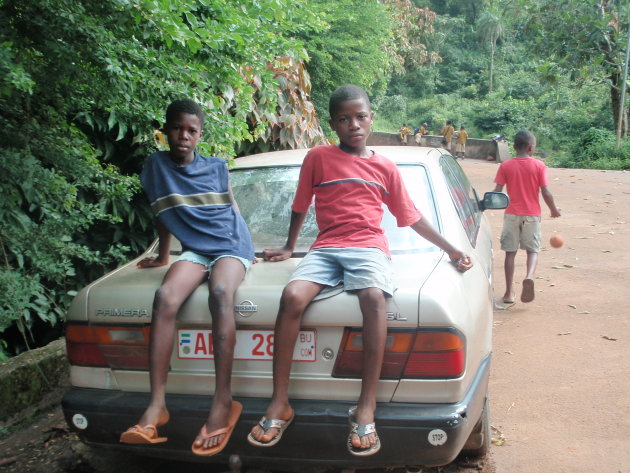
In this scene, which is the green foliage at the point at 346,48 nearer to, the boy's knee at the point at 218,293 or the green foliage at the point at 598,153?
the boy's knee at the point at 218,293

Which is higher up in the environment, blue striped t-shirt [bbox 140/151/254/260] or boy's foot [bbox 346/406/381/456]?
blue striped t-shirt [bbox 140/151/254/260]

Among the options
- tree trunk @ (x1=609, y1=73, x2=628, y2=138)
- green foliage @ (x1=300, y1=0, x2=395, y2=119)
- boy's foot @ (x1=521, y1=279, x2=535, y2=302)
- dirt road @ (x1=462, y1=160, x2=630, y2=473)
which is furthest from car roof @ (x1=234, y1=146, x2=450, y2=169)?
tree trunk @ (x1=609, y1=73, x2=628, y2=138)

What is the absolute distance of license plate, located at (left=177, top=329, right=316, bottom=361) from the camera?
263 cm

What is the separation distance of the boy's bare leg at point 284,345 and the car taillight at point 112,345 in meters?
0.62

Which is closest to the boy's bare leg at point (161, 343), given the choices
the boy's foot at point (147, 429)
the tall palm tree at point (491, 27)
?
the boy's foot at point (147, 429)

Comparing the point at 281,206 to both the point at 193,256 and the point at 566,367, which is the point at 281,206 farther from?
the point at 566,367

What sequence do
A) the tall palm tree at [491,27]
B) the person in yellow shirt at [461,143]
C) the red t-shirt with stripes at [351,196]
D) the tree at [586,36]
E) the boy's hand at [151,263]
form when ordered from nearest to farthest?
1. the red t-shirt with stripes at [351,196]
2. the boy's hand at [151,263]
3. the tree at [586,36]
4. the person in yellow shirt at [461,143]
5. the tall palm tree at [491,27]

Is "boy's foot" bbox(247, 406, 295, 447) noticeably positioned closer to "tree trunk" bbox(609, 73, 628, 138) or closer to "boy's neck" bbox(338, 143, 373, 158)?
"boy's neck" bbox(338, 143, 373, 158)

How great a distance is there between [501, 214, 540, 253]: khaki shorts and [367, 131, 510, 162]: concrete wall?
1970cm

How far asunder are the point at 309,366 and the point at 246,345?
0.29 metres

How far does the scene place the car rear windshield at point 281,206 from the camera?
3254 millimetres

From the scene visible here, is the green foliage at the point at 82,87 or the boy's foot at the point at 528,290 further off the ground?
the green foliage at the point at 82,87

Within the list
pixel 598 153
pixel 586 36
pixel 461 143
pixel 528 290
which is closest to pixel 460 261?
pixel 528 290

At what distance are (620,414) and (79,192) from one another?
393 cm
